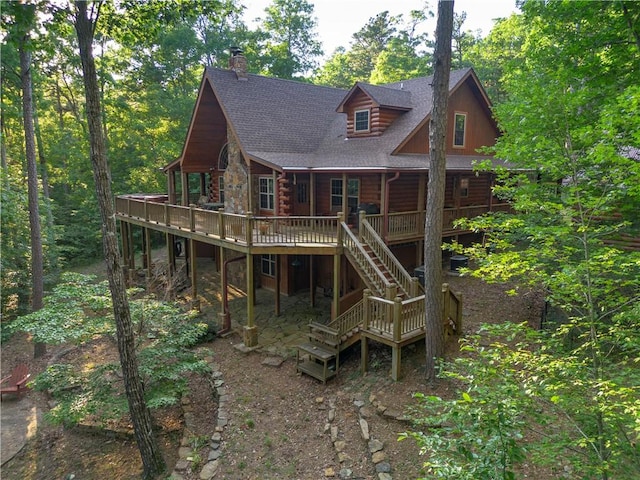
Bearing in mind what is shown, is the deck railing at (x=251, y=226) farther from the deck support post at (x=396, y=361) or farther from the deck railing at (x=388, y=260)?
the deck support post at (x=396, y=361)

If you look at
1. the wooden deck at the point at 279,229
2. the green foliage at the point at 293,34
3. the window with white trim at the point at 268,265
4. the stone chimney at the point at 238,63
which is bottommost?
the window with white trim at the point at 268,265

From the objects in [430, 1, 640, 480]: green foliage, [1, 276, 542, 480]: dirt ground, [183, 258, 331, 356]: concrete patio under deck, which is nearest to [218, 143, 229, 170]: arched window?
[183, 258, 331, 356]: concrete patio under deck

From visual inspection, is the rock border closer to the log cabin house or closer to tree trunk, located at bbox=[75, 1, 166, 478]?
tree trunk, located at bbox=[75, 1, 166, 478]

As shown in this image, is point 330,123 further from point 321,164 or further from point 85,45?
point 85,45

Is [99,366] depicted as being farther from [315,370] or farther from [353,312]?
[353,312]

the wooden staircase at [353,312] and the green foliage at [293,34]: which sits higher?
the green foliage at [293,34]

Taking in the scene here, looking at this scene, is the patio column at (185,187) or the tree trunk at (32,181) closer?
the tree trunk at (32,181)

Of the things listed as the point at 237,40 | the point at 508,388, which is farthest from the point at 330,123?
the point at 237,40

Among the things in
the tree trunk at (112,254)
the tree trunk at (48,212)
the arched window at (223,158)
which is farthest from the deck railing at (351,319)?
the tree trunk at (48,212)
